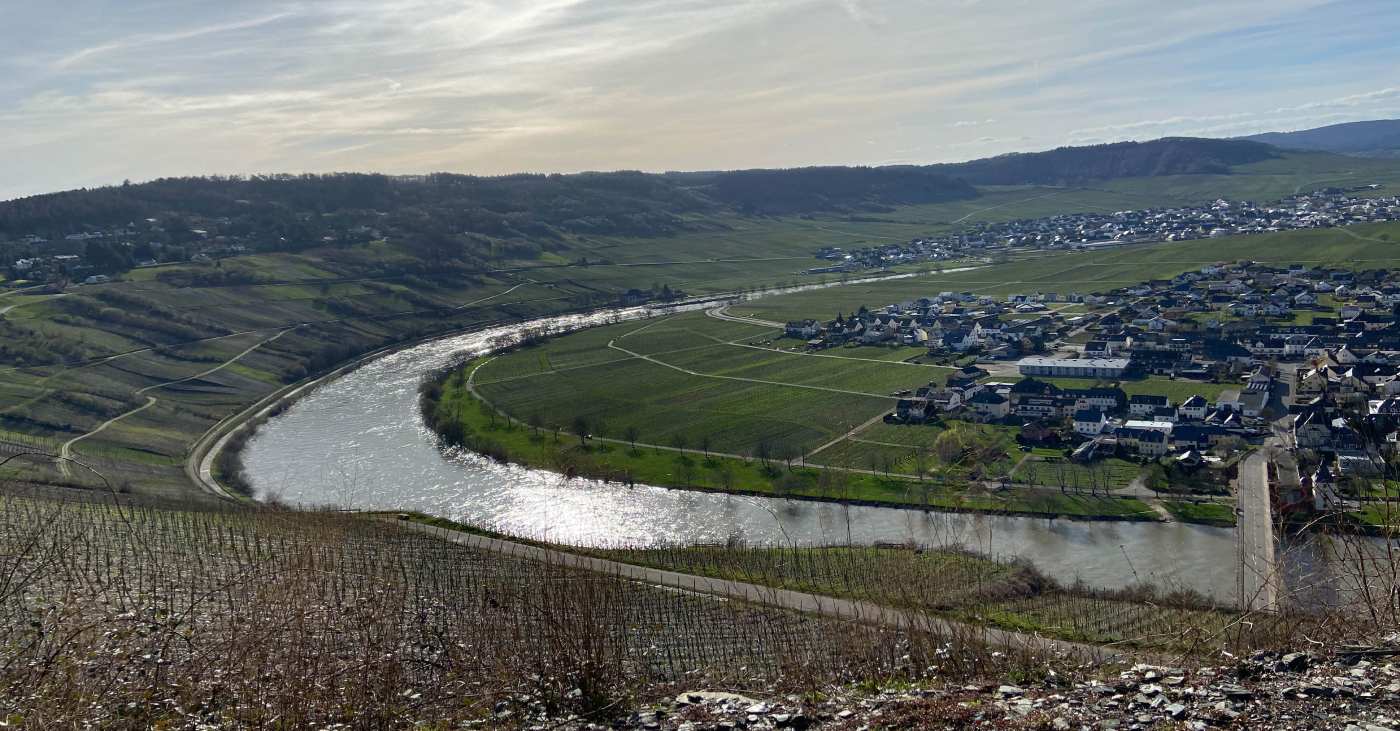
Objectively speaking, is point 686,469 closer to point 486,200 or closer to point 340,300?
point 340,300

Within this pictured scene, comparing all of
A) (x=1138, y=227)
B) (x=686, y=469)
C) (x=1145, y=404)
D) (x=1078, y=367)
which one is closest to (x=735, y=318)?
(x=1078, y=367)

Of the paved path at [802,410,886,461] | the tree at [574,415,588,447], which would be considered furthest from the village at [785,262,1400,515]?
the tree at [574,415,588,447]

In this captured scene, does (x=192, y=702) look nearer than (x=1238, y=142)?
Yes

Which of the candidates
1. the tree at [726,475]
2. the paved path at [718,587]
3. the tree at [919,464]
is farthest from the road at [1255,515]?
the tree at [726,475]

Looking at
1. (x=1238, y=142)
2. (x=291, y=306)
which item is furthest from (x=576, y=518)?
(x=1238, y=142)

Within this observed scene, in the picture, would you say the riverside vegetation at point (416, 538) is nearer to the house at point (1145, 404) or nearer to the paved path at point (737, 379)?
the paved path at point (737, 379)

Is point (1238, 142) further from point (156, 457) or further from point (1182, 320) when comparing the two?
point (156, 457)

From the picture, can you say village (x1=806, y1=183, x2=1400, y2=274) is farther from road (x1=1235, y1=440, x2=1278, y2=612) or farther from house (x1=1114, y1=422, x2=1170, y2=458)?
road (x1=1235, y1=440, x2=1278, y2=612)
